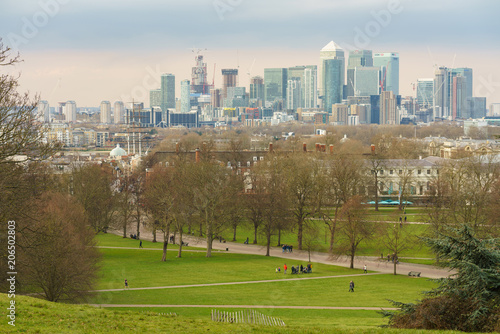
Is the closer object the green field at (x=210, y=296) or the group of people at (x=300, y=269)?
the green field at (x=210, y=296)

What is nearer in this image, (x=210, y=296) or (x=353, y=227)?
(x=210, y=296)

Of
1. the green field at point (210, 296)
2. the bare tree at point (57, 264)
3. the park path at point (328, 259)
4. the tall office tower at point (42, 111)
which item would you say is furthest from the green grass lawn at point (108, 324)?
the park path at point (328, 259)

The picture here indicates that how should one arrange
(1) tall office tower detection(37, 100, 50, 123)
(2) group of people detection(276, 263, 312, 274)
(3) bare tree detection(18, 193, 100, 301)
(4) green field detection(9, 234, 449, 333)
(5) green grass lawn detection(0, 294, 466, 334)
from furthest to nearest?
1. (2) group of people detection(276, 263, 312, 274)
2. (3) bare tree detection(18, 193, 100, 301)
3. (1) tall office tower detection(37, 100, 50, 123)
4. (4) green field detection(9, 234, 449, 333)
5. (5) green grass lawn detection(0, 294, 466, 334)

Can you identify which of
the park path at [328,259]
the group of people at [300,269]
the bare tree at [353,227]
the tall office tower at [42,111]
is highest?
the tall office tower at [42,111]

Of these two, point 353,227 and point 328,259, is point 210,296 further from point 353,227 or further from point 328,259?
point 328,259

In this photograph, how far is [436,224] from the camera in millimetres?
43062

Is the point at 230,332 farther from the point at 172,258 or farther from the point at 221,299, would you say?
the point at 172,258

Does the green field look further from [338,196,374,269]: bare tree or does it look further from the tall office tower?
the tall office tower

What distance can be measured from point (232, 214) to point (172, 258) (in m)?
6.07

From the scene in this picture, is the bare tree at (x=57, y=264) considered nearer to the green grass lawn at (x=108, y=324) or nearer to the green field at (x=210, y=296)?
the green field at (x=210, y=296)

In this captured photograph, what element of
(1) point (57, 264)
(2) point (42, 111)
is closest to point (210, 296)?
(1) point (57, 264)

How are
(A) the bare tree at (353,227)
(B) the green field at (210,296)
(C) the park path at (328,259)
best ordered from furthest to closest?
(A) the bare tree at (353,227), (C) the park path at (328,259), (B) the green field at (210,296)

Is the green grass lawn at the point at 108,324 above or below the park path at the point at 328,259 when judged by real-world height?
above

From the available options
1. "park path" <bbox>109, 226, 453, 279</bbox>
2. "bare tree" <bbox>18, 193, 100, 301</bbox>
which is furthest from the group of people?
"bare tree" <bbox>18, 193, 100, 301</bbox>
